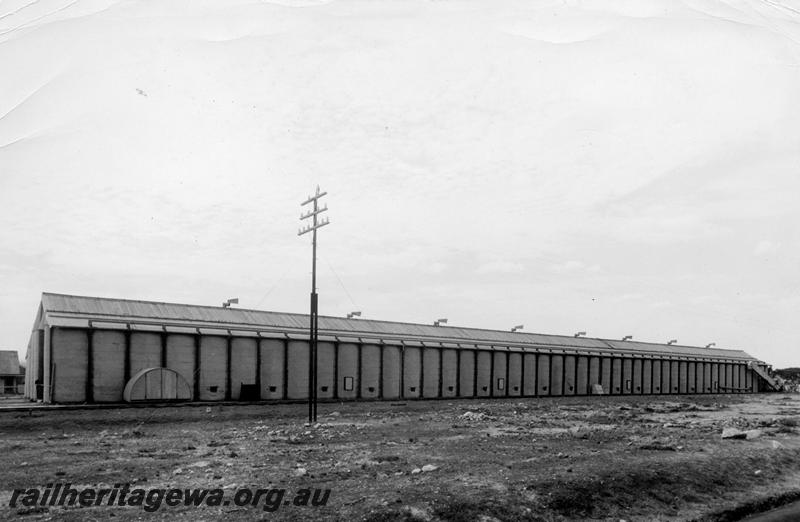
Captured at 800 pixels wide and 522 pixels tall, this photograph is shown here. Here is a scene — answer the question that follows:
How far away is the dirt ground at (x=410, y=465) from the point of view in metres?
13.1

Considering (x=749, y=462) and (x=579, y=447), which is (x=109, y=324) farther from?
(x=749, y=462)

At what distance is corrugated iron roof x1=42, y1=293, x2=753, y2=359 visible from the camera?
40.2m

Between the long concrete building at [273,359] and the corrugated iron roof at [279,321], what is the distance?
0.44 feet

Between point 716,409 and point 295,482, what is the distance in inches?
1687

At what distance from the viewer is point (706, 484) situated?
55.3ft

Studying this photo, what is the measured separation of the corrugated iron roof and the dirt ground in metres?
12.7

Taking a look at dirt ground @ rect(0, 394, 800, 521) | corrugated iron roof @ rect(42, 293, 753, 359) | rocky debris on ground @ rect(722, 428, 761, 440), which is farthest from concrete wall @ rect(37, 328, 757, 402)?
rocky debris on ground @ rect(722, 428, 761, 440)

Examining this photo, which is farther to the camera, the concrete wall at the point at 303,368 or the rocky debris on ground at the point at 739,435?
the concrete wall at the point at 303,368

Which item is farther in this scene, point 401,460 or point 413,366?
point 413,366

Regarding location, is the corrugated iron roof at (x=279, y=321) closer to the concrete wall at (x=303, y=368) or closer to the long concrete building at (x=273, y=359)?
the long concrete building at (x=273, y=359)

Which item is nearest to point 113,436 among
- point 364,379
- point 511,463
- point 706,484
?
point 511,463

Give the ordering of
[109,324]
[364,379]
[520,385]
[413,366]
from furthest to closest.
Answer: [520,385] < [413,366] < [364,379] < [109,324]

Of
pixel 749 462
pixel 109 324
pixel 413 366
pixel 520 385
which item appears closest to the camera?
pixel 749 462

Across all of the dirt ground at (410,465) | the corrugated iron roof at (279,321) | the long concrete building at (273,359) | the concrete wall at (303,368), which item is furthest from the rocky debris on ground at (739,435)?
the corrugated iron roof at (279,321)
